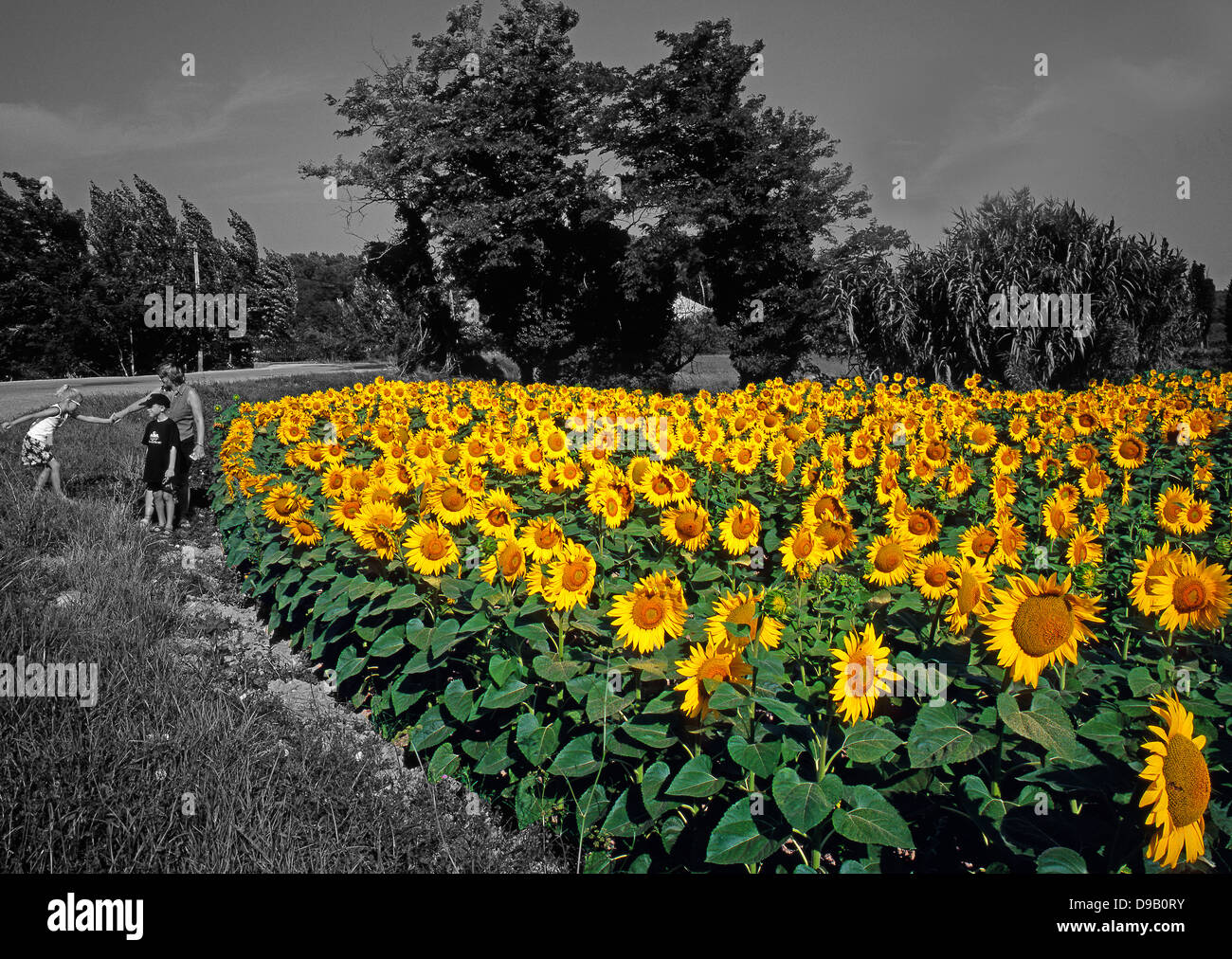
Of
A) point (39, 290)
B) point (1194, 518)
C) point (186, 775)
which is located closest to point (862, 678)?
point (1194, 518)

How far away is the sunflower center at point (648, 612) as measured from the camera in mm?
2271

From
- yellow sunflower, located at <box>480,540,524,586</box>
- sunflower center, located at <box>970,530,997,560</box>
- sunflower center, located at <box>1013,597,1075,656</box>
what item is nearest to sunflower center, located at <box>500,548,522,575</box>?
yellow sunflower, located at <box>480,540,524,586</box>

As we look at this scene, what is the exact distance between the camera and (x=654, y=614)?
2270 mm

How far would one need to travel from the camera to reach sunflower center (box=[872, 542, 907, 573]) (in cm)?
254

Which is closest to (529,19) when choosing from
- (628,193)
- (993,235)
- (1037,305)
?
(628,193)

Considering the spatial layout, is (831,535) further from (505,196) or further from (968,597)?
(505,196)

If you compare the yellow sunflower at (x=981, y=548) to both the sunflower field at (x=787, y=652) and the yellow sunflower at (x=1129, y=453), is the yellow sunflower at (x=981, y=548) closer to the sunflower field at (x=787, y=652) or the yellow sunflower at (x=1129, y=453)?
the sunflower field at (x=787, y=652)

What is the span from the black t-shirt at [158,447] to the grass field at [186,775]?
2706 millimetres

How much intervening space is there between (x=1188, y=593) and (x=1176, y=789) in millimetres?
773

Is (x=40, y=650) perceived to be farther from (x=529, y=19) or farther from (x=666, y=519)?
(x=529, y=19)

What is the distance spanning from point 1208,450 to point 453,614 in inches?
242

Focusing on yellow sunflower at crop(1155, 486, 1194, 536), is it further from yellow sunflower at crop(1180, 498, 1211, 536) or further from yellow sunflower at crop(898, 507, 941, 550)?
yellow sunflower at crop(898, 507, 941, 550)

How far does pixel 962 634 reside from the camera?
2160 millimetres
